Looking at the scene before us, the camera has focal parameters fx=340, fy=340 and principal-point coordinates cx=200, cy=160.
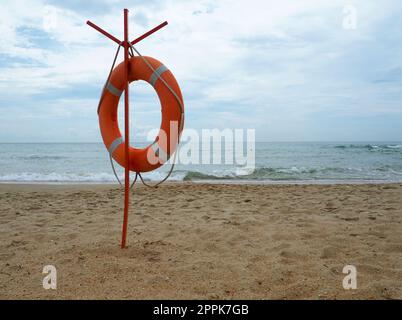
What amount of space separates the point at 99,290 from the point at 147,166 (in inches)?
42.8

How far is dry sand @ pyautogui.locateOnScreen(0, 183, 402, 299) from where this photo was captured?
2105 mm

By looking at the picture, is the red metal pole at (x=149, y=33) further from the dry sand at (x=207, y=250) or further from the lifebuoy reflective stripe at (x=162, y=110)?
the dry sand at (x=207, y=250)

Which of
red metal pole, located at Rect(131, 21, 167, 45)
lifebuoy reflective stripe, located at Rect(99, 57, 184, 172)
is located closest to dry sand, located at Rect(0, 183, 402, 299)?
lifebuoy reflective stripe, located at Rect(99, 57, 184, 172)

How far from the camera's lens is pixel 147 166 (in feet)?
9.43

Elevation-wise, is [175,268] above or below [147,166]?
below

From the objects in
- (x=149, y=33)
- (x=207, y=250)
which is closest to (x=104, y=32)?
(x=149, y=33)

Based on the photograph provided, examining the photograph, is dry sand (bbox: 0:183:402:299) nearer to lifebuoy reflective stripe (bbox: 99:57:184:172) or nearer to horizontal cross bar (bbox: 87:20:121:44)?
lifebuoy reflective stripe (bbox: 99:57:184:172)

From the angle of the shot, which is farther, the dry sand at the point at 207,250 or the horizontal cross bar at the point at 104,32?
the horizontal cross bar at the point at 104,32

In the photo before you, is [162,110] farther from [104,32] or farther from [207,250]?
[207,250]

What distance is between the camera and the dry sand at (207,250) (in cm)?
211

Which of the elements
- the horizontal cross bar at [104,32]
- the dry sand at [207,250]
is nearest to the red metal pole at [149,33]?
the horizontal cross bar at [104,32]

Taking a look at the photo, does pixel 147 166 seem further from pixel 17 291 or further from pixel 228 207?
pixel 228 207
